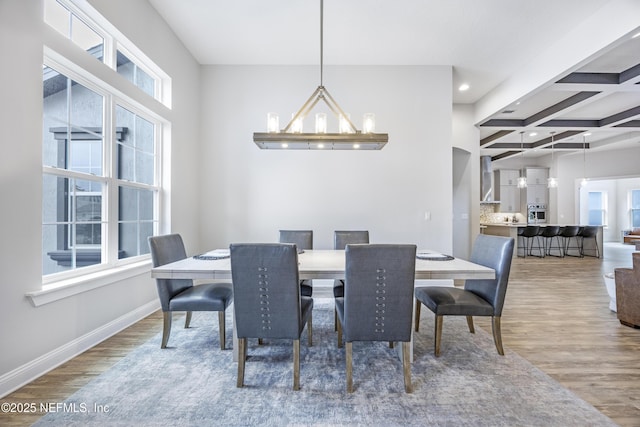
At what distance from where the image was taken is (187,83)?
13.5 ft

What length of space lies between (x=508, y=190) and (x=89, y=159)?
10.9 metres

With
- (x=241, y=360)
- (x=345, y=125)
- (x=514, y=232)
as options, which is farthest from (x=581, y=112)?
(x=241, y=360)

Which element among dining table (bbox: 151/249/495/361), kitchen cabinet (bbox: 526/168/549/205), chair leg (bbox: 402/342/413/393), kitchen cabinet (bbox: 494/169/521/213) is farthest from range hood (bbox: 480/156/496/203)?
chair leg (bbox: 402/342/413/393)

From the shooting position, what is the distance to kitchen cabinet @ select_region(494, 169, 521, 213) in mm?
9836

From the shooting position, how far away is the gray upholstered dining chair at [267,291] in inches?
72.9

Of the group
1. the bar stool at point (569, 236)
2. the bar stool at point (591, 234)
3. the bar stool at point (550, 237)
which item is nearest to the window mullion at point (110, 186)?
the bar stool at point (550, 237)

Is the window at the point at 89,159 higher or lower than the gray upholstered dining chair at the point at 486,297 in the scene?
higher

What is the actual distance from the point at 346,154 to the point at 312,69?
1.34m

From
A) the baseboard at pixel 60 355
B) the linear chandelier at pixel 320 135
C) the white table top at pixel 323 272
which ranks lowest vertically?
the baseboard at pixel 60 355

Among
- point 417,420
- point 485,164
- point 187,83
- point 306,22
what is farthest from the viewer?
point 485,164

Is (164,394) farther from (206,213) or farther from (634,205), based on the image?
A: (634,205)

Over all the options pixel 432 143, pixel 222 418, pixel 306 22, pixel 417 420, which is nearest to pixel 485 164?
pixel 432 143

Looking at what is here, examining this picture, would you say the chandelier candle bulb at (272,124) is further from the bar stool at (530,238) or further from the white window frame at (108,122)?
the bar stool at (530,238)

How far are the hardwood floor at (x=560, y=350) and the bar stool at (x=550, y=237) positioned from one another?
3.84 meters
